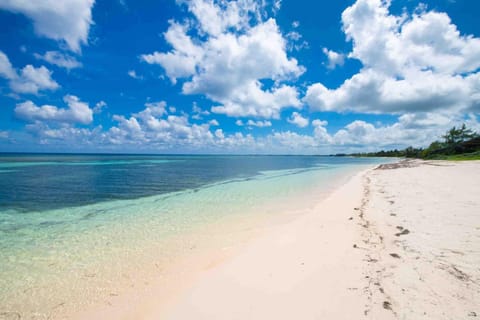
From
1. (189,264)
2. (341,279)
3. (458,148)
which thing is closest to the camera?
(341,279)

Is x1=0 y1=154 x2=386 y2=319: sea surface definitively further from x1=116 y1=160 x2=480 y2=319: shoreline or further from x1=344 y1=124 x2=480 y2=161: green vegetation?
x1=344 y1=124 x2=480 y2=161: green vegetation

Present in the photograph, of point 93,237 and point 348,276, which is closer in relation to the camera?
point 348,276

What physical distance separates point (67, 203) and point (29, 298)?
1144cm

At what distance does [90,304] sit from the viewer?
14.6ft

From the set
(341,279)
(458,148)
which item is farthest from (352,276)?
(458,148)

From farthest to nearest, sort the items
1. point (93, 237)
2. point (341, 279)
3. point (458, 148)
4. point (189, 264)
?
1. point (458, 148)
2. point (93, 237)
3. point (189, 264)
4. point (341, 279)

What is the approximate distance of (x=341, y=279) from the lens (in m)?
4.61

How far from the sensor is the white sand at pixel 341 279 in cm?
371

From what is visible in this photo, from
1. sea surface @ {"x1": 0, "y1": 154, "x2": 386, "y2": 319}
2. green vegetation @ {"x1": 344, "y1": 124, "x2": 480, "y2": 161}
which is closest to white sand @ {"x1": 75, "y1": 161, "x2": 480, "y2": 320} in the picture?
sea surface @ {"x1": 0, "y1": 154, "x2": 386, "y2": 319}

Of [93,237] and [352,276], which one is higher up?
[352,276]

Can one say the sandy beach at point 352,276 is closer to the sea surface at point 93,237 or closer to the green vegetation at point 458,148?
the sea surface at point 93,237

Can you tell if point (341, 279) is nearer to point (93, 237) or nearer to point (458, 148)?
point (93, 237)

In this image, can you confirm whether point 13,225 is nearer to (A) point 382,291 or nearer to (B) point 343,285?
(B) point 343,285

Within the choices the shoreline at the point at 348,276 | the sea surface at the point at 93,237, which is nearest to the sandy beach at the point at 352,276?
the shoreline at the point at 348,276
